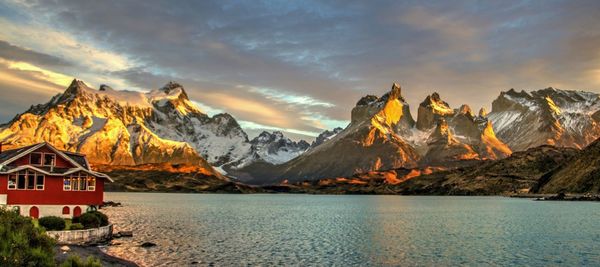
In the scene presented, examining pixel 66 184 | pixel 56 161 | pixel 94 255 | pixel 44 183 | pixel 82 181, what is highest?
pixel 56 161

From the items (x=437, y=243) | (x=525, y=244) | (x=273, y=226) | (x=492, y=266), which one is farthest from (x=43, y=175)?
(x=525, y=244)

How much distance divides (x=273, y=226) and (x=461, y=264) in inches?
2393

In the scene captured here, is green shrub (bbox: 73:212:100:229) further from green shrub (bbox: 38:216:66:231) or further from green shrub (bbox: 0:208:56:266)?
green shrub (bbox: 0:208:56:266)

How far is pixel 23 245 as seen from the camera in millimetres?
25469

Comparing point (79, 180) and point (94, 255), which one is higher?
point (79, 180)

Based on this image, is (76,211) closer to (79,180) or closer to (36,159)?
(79,180)

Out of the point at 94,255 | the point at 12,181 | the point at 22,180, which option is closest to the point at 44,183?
the point at 22,180

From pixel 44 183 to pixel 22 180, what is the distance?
3.21 metres

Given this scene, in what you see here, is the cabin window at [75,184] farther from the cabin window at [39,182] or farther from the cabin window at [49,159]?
the cabin window at [39,182]

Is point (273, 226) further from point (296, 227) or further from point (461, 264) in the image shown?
point (461, 264)

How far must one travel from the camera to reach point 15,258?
81.5 ft

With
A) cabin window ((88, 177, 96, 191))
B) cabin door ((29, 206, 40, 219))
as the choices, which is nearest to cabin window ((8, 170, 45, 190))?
cabin door ((29, 206, 40, 219))

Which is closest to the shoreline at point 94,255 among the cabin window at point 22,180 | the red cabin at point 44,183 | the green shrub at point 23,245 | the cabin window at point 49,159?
the green shrub at point 23,245

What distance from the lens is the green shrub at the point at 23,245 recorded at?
24.9 meters
